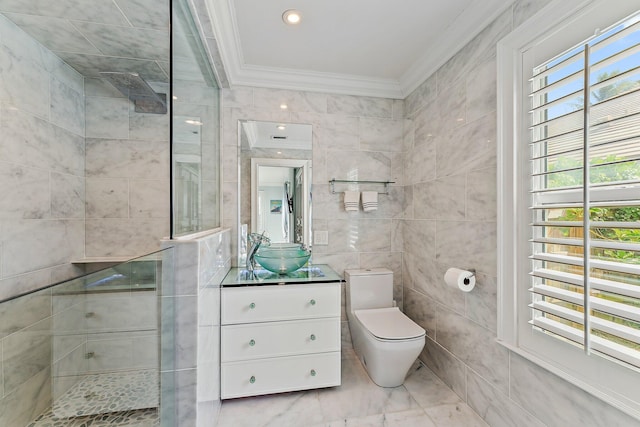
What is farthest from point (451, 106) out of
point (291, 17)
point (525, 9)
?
point (291, 17)

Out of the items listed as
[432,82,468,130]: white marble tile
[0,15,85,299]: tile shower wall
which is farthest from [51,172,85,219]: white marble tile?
[432,82,468,130]: white marble tile

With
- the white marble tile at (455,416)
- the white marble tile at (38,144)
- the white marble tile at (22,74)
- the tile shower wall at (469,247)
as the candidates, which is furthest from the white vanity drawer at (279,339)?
the white marble tile at (22,74)

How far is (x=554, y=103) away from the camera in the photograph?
1183 mm

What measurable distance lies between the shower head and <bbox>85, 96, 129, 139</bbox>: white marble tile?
67 mm

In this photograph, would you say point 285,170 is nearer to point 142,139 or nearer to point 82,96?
point 142,139

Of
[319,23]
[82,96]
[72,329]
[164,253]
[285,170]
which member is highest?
[319,23]

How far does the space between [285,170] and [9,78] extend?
5.34 feet

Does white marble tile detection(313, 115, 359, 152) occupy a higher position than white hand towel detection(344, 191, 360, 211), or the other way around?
white marble tile detection(313, 115, 359, 152)

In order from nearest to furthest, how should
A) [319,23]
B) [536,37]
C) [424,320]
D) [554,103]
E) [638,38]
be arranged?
[638,38], [554,103], [536,37], [319,23], [424,320]

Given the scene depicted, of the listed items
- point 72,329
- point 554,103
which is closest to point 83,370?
point 72,329

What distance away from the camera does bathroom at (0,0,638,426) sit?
53.8 inches

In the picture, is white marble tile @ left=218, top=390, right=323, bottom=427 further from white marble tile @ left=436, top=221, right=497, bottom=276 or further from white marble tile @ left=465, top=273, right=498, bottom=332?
white marble tile @ left=436, top=221, right=497, bottom=276

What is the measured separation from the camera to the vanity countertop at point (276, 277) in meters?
1.83

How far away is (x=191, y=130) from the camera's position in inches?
60.4
